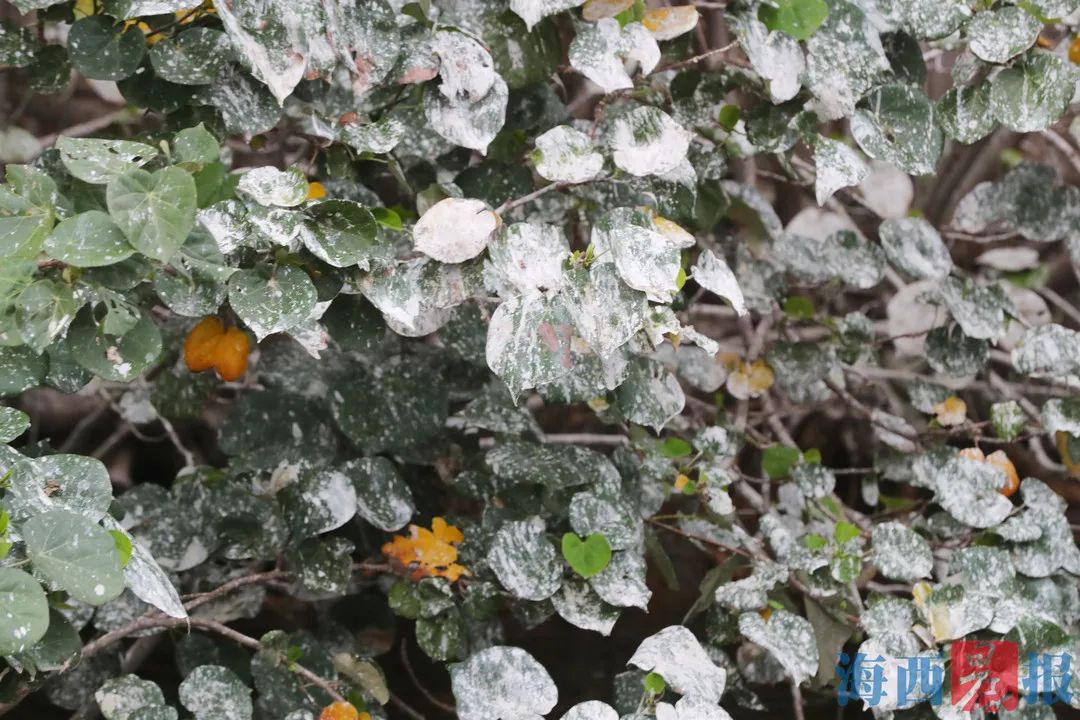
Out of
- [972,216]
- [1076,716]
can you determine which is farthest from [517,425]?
[1076,716]

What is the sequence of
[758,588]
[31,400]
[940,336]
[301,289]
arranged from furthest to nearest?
[31,400], [940,336], [758,588], [301,289]

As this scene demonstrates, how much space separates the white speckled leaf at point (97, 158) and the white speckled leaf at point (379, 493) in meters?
0.48

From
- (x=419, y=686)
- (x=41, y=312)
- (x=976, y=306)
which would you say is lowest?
(x=419, y=686)

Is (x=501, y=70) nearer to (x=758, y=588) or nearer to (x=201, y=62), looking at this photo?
(x=201, y=62)

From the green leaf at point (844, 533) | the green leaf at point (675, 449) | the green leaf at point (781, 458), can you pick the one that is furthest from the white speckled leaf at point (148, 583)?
the green leaf at point (781, 458)

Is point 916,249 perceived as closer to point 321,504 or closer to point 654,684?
point 654,684

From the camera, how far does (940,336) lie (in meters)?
1.30

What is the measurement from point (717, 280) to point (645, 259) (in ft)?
0.37

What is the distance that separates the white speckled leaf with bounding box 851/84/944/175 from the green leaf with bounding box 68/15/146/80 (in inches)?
26.8

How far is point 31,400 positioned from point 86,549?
1.28 metres

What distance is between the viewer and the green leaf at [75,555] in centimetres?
67

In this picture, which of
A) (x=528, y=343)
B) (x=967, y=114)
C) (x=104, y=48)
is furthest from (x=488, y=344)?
(x=967, y=114)

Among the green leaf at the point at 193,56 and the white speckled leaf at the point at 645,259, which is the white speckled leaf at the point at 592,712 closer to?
the white speckled leaf at the point at 645,259

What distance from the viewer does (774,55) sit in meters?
0.97
